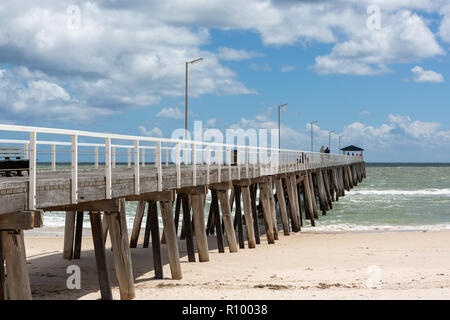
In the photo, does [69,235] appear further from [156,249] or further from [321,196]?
[321,196]

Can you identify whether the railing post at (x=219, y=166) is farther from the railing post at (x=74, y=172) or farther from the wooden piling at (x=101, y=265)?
the railing post at (x=74, y=172)

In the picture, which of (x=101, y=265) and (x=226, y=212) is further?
(x=226, y=212)

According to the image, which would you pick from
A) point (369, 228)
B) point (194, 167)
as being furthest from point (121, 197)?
point (369, 228)

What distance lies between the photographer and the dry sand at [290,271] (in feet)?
33.4

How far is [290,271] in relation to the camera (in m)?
13.1

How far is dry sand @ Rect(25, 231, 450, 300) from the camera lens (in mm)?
10180

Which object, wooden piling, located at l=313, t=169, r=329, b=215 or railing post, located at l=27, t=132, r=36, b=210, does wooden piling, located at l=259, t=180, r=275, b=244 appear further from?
railing post, located at l=27, t=132, r=36, b=210

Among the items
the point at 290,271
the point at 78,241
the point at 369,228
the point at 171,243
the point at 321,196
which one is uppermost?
the point at 321,196

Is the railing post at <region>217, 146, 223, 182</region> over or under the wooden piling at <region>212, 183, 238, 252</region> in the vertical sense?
over

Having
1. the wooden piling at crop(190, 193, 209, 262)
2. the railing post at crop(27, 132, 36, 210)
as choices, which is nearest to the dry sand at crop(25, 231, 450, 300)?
the wooden piling at crop(190, 193, 209, 262)

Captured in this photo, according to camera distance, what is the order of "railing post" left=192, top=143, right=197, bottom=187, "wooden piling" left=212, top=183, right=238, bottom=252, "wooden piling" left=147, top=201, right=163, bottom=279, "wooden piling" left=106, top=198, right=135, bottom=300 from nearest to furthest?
"wooden piling" left=106, top=198, right=135, bottom=300 < "wooden piling" left=147, top=201, right=163, bottom=279 < "railing post" left=192, top=143, right=197, bottom=187 < "wooden piling" left=212, top=183, right=238, bottom=252

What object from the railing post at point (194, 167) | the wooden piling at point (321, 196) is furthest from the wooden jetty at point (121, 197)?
the wooden piling at point (321, 196)
